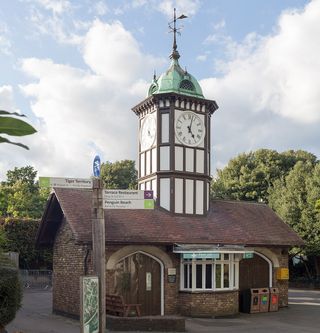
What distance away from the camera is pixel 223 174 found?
47.5 meters

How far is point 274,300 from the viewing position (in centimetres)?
2011

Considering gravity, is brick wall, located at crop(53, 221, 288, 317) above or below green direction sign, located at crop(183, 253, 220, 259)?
below

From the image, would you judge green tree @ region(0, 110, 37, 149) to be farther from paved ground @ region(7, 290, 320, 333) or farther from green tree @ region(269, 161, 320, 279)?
green tree @ region(269, 161, 320, 279)

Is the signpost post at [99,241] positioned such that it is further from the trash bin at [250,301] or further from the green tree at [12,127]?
the trash bin at [250,301]

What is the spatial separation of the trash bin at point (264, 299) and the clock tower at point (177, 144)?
3.76 meters

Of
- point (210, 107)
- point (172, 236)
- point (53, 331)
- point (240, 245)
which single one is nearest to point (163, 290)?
point (172, 236)

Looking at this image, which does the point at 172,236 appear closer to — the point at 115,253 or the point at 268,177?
the point at 115,253

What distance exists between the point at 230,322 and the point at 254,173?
28620 millimetres

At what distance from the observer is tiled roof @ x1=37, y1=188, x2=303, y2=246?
17578 millimetres

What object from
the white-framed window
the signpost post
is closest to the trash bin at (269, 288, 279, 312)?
the white-framed window

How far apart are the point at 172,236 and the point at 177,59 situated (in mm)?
8262

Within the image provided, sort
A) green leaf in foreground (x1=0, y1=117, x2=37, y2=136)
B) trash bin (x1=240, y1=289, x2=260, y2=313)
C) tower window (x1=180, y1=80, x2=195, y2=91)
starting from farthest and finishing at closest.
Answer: tower window (x1=180, y1=80, x2=195, y2=91)
trash bin (x1=240, y1=289, x2=260, y2=313)
green leaf in foreground (x1=0, y1=117, x2=37, y2=136)

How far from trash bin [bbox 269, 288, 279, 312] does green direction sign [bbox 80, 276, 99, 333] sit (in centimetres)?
1242

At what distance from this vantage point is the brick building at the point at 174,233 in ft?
58.4
